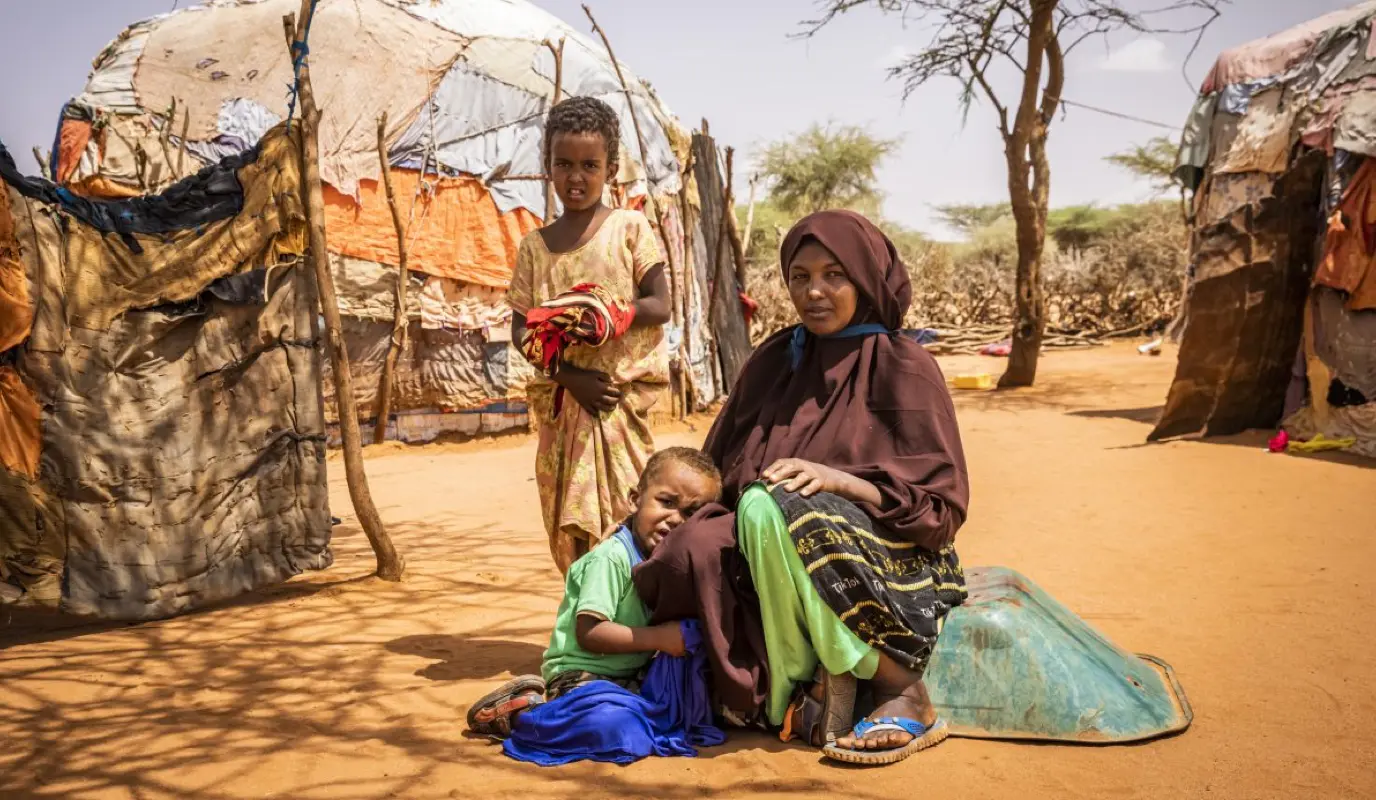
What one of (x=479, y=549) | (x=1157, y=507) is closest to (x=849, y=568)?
(x=479, y=549)

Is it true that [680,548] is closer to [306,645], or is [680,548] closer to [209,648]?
[306,645]

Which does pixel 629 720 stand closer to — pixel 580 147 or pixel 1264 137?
pixel 580 147

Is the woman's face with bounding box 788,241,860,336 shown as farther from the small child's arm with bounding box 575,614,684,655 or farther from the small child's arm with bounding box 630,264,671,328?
the small child's arm with bounding box 575,614,684,655

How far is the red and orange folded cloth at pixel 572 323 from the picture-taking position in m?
2.88

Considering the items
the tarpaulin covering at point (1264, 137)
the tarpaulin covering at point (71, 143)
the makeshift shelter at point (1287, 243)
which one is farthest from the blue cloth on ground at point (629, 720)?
the tarpaulin covering at point (71, 143)

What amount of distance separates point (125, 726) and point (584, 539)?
132cm

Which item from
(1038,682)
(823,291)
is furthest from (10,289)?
(1038,682)

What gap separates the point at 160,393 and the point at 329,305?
72 centimetres

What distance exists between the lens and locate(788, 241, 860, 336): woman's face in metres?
2.62

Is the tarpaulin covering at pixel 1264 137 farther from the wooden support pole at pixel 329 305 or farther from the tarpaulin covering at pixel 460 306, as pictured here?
the wooden support pole at pixel 329 305

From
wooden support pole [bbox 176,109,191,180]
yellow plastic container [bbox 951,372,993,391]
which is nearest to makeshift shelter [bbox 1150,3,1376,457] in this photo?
yellow plastic container [bbox 951,372,993,391]

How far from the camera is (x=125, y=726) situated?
267cm

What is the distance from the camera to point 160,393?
3.78 m

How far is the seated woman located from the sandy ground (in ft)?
0.46
